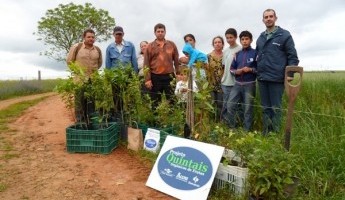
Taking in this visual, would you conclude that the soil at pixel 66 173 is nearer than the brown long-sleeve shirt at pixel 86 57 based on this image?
Yes

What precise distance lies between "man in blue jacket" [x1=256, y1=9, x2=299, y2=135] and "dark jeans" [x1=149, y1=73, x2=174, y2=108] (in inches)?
60.2

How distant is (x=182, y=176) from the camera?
408 centimetres

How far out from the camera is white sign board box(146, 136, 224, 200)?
3887 millimetres

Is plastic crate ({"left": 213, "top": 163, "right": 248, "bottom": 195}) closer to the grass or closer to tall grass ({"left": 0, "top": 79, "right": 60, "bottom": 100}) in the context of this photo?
the grass

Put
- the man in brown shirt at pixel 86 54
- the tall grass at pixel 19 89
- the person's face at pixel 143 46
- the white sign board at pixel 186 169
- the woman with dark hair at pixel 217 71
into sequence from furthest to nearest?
the tall grass at pixel 19 89 < the person's face at pixel 143 46 < the man in brown shirt at pixel 86 54 < the woman with dark hair at pixel 217 71 < the white sign board at pixel 186 169

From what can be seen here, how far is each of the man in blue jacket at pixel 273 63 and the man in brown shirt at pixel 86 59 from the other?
2666 mm

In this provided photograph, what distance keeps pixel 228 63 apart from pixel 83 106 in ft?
7.85

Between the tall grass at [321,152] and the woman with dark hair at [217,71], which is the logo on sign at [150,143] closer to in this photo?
the woman with dark hair at [217,71]

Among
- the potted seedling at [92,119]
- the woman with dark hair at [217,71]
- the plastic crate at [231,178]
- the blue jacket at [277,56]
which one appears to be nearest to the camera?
the plastic crate at [231,178]

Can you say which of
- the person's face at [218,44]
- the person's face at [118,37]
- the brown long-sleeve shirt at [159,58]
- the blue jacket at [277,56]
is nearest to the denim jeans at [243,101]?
the blue jacket at [277,56]

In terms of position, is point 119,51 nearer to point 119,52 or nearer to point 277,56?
point 119,52

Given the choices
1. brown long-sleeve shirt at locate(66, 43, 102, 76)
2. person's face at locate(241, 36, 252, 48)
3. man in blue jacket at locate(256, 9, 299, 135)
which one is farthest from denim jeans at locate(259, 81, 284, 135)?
brown long-sleeve shirt at locate(66, 43, 102, 76)

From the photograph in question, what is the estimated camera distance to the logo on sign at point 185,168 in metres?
3.93

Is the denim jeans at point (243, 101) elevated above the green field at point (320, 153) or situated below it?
above
